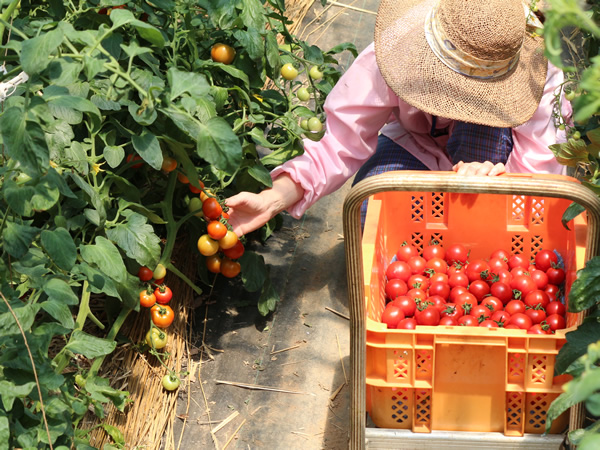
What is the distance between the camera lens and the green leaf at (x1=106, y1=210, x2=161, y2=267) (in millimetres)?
1501

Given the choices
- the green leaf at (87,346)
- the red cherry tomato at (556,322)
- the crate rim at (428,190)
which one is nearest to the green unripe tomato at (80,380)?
the green leaf at (87,346)

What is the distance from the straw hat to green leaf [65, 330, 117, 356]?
2.80 ft

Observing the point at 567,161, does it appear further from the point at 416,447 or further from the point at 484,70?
the point at 416,447

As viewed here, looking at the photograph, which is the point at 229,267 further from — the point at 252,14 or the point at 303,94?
the point at 252,14

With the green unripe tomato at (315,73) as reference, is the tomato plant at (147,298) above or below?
below

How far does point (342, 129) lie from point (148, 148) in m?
0.71

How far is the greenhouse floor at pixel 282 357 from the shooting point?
5.94ft

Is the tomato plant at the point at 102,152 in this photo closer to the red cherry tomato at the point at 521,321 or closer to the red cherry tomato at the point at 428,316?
the red cherry tomato at the point at 428,316

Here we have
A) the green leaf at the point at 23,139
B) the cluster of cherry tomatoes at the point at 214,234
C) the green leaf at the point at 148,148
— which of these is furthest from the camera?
the cluster of cherry tomatoes at the point at 214,234

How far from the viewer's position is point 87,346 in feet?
4.28

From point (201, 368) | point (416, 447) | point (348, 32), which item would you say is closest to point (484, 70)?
point (416, 447)

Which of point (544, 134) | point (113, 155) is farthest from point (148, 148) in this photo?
point (544, 134)

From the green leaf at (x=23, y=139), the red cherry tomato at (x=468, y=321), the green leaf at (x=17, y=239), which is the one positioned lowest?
the red cherry tomato at (x=468, y=321)

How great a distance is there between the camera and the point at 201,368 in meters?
1.96
